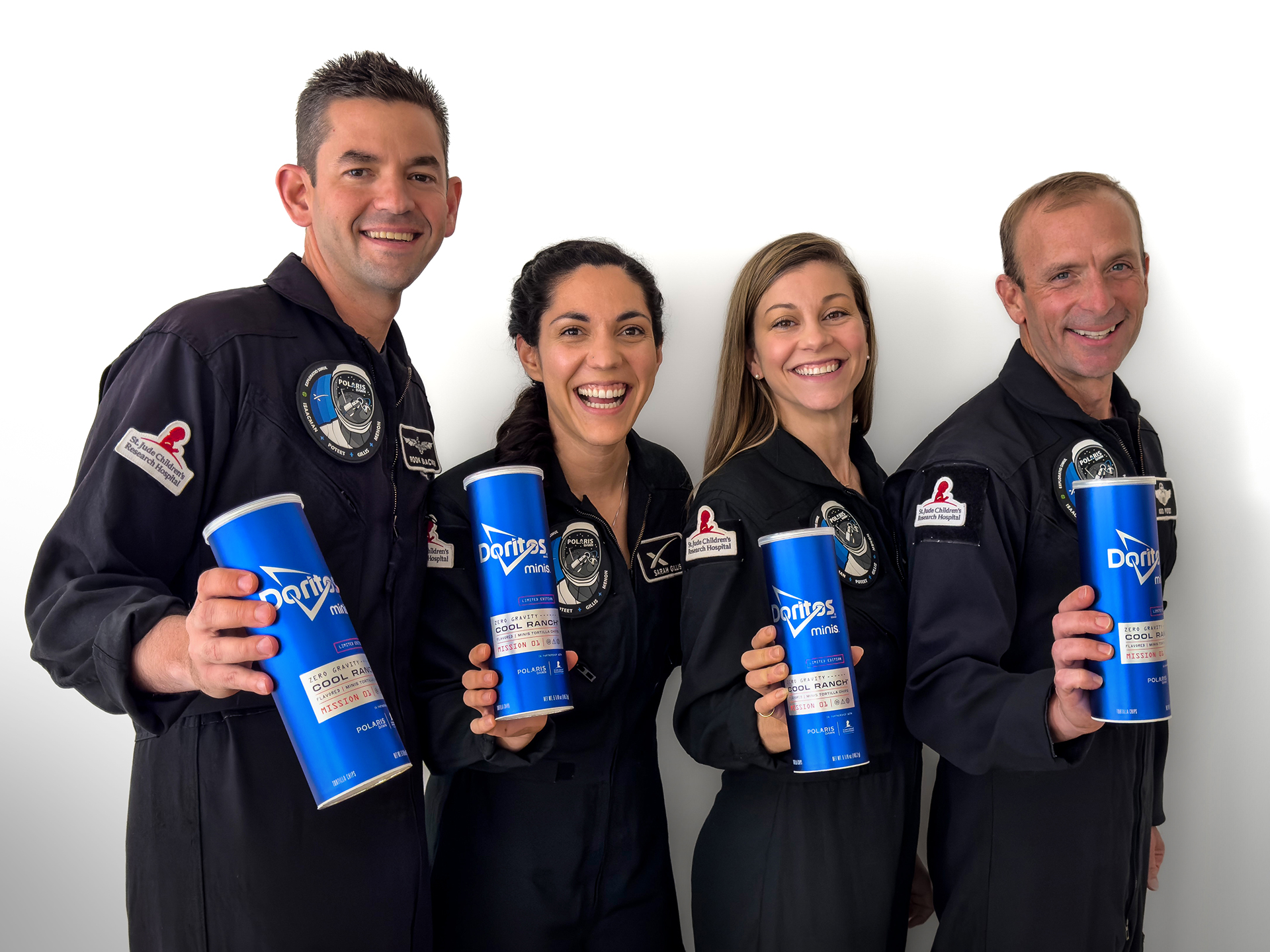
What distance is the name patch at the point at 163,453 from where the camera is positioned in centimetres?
97

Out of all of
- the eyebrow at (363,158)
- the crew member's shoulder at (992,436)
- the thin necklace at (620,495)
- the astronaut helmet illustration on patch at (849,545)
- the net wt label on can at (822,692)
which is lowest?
the net wt label on can at (822,692)

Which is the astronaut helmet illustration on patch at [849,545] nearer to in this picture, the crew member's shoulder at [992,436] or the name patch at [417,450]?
the crew member's shoulder at [992,436]

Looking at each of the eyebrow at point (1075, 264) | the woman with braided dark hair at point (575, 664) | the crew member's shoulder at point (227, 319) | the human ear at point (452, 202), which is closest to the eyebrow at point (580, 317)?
the woman with braided dark hair at point (575, 664)

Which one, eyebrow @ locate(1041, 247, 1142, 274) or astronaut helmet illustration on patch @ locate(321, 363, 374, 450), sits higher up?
eyebrow @ locate(1041, 247, 1142, 274)

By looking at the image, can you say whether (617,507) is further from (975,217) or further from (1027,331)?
(975,217)

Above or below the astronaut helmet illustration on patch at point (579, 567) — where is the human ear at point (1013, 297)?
above

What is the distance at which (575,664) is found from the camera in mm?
1307

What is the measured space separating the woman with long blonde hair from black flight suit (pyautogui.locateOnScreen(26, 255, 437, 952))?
44 cm

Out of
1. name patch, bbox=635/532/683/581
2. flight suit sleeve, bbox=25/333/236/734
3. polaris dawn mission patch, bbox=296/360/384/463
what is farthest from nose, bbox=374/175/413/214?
name patch, bbox=635/532/683/581

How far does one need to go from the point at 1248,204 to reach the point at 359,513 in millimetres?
1733

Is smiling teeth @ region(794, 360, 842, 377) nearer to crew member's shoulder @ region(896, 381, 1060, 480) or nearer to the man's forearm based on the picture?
crew member's shoulder @ region(896, 381, 1060, 480)

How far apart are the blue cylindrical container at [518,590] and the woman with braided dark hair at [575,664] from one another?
0.13 metres

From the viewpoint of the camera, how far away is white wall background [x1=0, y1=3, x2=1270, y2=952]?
1710mm

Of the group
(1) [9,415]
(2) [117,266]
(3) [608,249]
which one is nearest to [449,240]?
(3) [608,249]
